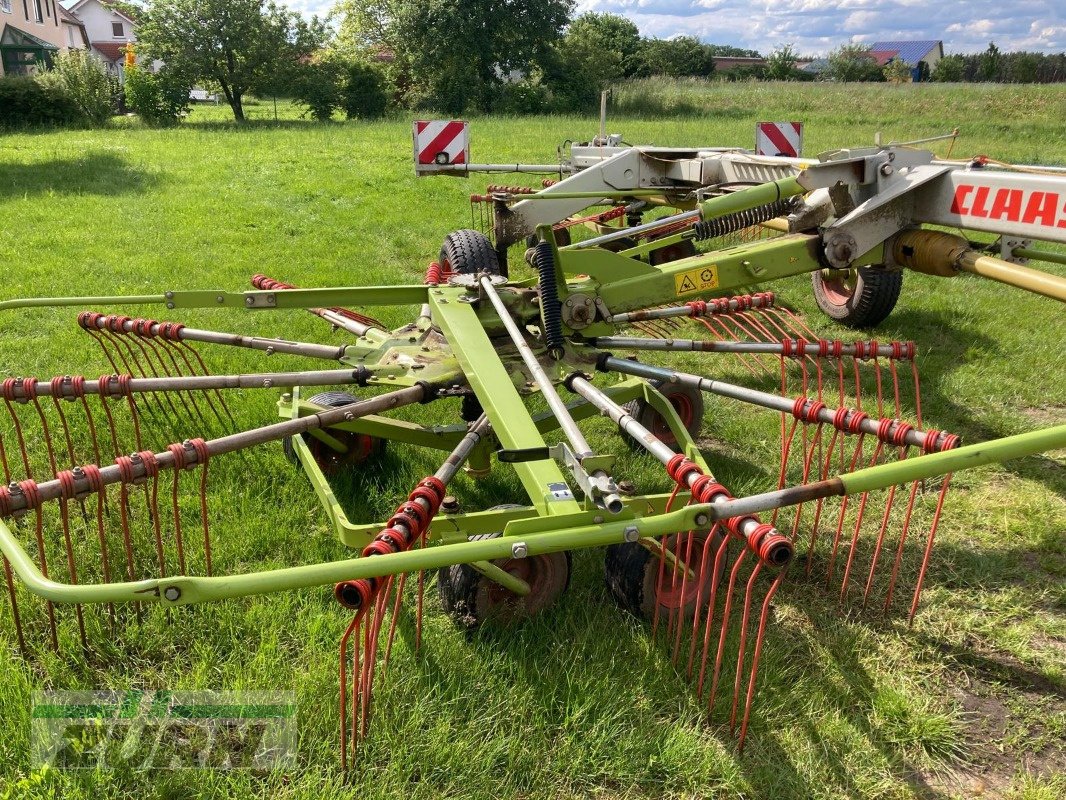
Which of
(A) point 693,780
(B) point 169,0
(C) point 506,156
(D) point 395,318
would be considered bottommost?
(A) point 693,780

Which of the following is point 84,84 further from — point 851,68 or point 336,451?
point 851,68

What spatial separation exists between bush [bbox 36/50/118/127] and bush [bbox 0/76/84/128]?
17 cm

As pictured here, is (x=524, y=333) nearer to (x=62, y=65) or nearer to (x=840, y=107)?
(x=840, y=107)

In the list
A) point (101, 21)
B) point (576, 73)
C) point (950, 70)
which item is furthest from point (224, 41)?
point (950, 70)

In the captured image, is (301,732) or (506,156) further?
(506,156)

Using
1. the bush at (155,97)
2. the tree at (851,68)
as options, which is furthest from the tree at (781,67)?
the bush at (155,97)

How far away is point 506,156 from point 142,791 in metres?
14.3

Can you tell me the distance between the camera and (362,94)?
3016 centimetres

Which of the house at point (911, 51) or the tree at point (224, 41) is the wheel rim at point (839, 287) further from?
the house at point (911, 51)

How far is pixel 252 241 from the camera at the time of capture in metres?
8.81

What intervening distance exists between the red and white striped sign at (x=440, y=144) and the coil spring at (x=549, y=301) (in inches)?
141

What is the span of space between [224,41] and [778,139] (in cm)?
2934

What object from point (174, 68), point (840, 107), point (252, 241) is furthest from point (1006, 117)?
point (174, 68)

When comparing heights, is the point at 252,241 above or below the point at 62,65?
below
